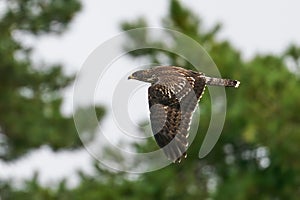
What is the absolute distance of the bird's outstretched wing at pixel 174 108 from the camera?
32.8ft

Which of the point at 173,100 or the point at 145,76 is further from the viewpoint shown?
Result: the point at 173,100

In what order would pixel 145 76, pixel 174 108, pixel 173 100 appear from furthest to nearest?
pixel 174 108
pixel 173 100
pixel 145 76

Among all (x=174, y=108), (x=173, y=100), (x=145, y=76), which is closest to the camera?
(x=145, y=76)

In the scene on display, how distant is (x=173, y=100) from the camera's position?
1064cm

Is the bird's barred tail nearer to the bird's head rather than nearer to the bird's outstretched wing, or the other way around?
the bird's outstretched wing

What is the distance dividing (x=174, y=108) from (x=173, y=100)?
21cm

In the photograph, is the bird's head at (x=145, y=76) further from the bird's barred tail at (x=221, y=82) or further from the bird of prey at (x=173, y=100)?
the bird's barred tail at (x=221, y=82)

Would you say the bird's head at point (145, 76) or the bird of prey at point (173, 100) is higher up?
the bird's head at point (145, 76)

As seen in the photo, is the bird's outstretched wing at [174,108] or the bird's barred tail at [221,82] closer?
the bird's outstretched wing at [174,108]

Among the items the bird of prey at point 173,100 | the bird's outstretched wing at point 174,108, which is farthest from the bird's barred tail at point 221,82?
the bird's outstretched wing at point 174,108

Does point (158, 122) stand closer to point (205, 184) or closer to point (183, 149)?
point (183, 149)

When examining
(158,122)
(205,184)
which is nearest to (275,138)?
(205,184)

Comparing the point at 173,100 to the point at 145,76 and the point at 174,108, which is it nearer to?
the point at 174,108

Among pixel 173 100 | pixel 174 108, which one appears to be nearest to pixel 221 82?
pixel 173 100
